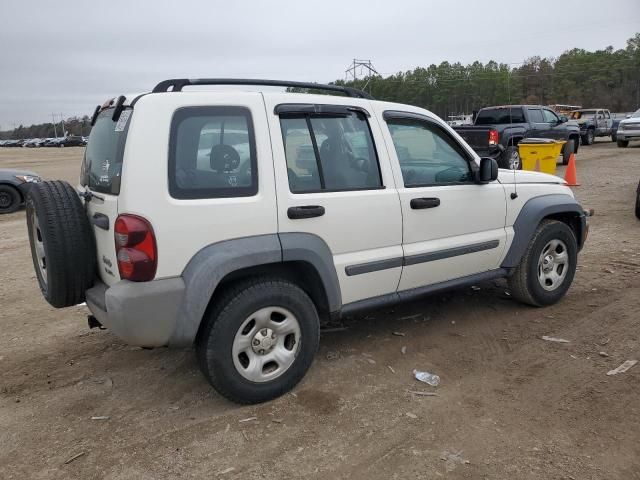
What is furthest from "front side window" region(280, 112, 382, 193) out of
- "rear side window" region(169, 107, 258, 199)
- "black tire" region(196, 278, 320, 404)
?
"black tire" region(196, 278, 320, 404)

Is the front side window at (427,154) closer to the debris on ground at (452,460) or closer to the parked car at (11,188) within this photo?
the debris on ground at (452,460)

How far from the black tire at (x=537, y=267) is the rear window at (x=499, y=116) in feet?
41.1

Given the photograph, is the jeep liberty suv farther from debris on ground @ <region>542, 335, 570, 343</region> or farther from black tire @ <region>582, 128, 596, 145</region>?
black tire @ <region>582, 128, 596, 145</region>

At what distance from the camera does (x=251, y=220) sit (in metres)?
3.15

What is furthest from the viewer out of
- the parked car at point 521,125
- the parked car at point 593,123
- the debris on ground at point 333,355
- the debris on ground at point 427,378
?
the parked car at point 593,123

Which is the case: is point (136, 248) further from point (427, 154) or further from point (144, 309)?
point (427, 154)

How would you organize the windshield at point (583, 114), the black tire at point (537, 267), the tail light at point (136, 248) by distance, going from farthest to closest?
the windshield at point (583, 114), the black tire at point (537, 267), the tail light at point (136, 248)

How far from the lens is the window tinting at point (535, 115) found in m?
16.8

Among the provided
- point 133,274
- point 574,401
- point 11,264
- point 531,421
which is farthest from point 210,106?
point 11,264

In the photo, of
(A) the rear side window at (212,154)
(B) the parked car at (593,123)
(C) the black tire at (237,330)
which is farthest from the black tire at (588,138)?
(A) the rear side window at (212,154)

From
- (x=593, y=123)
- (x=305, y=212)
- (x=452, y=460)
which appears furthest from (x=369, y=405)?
(x=593, y=123)

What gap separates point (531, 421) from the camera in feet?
10.1

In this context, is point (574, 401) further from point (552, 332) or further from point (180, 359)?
point (180, 359)

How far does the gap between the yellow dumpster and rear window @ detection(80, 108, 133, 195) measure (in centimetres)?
1250
